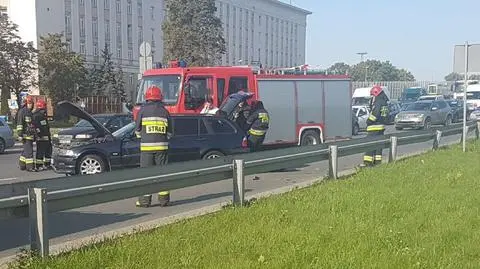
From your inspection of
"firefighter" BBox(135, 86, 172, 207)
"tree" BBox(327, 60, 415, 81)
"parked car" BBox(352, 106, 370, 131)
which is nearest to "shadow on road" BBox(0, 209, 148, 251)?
"firefighter" BBox(135, 86, 172, 207)

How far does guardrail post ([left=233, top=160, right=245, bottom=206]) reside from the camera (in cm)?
827

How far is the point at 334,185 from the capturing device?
10.0m

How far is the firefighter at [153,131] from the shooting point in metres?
9.09

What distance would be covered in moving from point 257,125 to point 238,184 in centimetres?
537

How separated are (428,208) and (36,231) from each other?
194 inches

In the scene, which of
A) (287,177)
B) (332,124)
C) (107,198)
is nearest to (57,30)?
(332,124)

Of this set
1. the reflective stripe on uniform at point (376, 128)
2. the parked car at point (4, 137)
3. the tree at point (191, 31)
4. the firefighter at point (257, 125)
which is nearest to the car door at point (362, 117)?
the parked car at point (4, 137)

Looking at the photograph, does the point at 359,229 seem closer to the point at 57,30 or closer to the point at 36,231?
the point at 36,231

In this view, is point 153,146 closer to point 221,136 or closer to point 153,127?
point 153,127

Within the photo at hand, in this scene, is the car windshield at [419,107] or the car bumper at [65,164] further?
the car windshield at [419,107]

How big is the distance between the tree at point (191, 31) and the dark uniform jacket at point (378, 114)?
46850 millimetres

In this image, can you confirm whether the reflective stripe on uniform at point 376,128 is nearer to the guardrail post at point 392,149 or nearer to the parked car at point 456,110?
the guardrail post at point 392,149

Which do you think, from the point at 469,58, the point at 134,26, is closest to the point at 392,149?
the point at 469,58

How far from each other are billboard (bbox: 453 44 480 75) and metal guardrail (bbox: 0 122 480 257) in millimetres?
6098
